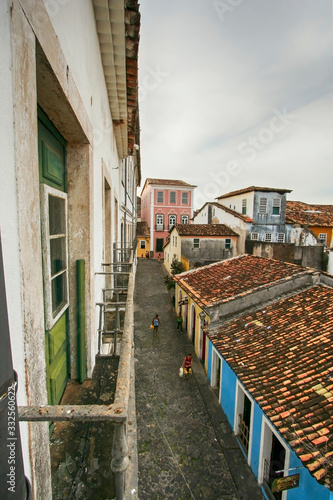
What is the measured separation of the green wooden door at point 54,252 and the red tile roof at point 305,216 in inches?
1039

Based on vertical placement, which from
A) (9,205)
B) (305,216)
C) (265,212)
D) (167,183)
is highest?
(167,183)

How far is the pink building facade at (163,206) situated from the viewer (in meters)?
34.6

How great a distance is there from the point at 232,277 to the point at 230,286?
4.31 feet

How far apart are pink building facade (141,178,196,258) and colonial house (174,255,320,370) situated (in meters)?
19.9

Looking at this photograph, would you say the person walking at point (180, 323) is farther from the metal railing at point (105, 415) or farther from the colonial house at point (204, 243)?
the metal railing at point (105, 415)

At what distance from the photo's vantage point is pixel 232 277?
12.7 meters

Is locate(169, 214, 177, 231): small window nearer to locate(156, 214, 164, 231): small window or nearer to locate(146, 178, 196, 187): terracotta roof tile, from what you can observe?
locate(156, 214, 164, 231): small window

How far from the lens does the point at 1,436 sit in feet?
2.29

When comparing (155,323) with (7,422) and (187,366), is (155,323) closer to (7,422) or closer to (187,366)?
(187,366)

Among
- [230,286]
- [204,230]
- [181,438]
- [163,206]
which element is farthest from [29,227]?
[163,206]

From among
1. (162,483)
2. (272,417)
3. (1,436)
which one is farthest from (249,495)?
(1,436)

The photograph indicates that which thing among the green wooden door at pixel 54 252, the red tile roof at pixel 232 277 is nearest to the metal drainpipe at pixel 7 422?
the green wooden door at pixel 54 252

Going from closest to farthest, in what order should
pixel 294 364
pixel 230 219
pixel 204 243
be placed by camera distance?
pixel 294 364 → pixel 204 243 → pixel 230 219

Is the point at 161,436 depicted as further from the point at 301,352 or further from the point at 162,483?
the point at 301,352
